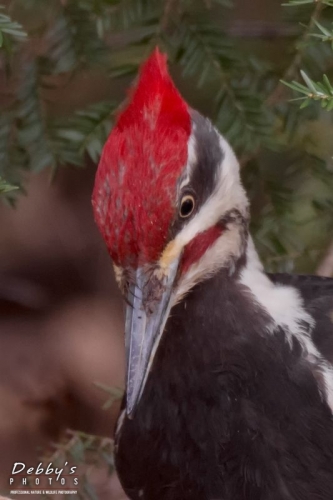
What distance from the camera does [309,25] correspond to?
6.55 ft

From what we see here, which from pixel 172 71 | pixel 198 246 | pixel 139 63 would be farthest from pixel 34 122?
pixel 198 246

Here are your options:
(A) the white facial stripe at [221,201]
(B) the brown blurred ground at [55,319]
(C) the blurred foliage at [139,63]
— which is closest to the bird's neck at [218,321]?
(A) the white facial stripe at [221,201]

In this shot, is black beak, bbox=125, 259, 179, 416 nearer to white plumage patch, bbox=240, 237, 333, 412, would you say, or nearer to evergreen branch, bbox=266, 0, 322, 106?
white plumage patch, bbox=240, 237, 333, 412

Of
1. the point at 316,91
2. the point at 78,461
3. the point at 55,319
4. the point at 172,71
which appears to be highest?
the point at 316,91

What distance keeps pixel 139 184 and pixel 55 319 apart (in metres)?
1.99

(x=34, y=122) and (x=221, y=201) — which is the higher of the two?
(x=221, y=201)

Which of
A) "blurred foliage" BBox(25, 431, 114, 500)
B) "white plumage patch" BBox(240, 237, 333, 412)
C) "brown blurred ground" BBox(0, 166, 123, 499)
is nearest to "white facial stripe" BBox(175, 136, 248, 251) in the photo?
"white plumage patch" BBox(240, 237, 333, 412)

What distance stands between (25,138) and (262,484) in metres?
0.89

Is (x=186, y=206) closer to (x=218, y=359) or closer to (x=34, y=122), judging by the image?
(x=218, y=359)

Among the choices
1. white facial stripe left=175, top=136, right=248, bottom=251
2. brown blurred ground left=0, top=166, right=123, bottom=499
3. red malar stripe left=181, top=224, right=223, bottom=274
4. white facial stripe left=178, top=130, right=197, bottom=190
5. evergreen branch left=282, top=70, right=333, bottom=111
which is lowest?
brown blurred ground left=0, top=166, right=123, bottom=499

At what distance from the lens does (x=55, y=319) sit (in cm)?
342

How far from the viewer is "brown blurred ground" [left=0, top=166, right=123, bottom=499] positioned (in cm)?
319

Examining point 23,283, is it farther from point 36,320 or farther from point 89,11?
point 89,11

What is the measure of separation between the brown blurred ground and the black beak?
162cm
